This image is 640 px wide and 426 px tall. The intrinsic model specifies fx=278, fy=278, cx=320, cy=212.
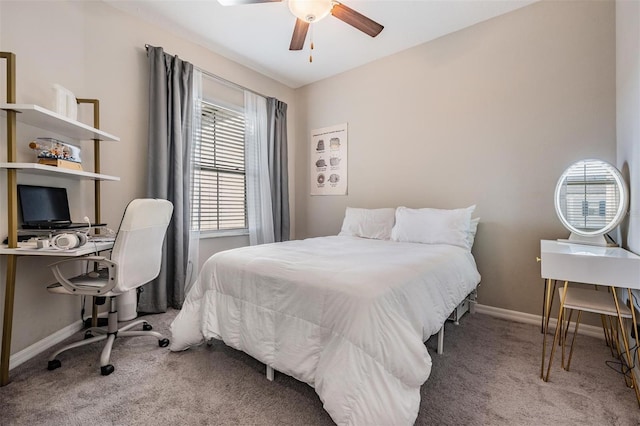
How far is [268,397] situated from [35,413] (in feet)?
3.53

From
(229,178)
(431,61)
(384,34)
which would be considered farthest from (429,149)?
(229,178)

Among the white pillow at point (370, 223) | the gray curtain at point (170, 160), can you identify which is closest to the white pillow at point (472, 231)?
the white pillow at point (370, 223)

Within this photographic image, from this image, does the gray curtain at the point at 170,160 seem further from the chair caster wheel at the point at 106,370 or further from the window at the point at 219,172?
the chair caster wheel at the point at 106,370

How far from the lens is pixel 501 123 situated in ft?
8.14

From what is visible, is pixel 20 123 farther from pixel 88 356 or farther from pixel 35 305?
pixel 88 356

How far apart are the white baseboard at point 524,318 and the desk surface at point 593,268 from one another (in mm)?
1109

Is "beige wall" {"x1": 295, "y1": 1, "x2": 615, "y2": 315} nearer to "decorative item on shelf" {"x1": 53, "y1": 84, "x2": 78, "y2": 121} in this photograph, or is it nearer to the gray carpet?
the gray carpet

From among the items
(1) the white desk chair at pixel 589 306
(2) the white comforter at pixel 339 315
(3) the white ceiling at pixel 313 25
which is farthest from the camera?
(3) the white ceiling at pixel 313 25

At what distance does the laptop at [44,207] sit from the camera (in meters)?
1.73

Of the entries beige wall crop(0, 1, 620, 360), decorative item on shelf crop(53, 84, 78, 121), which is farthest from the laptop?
decorative item on shelf crop(53, 84, 78, 121)

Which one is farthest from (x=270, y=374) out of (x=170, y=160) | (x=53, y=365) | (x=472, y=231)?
(x=170, y=160)

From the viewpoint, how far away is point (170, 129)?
2.64m

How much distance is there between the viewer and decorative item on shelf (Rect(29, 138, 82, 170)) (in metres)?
1.75

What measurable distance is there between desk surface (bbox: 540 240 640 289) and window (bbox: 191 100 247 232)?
9.45 ft
